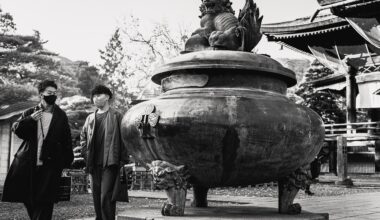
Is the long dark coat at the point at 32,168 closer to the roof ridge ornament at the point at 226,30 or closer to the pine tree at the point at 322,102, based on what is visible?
the roof ridge ornament at the point at 226,30

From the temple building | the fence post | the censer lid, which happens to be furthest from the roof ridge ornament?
the temple building

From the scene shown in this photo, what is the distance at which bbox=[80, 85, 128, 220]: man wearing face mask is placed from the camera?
4.10 metres

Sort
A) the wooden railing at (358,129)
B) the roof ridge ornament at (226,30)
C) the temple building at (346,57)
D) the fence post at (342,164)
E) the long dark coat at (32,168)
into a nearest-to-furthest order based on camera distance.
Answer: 1. the roof ridge ornament at (226,30)
2. the long dark coat at (32,168)
3. the fence post at (342,164)
4. the wooden railing at (358,129)
5. the temple building at (346,57)

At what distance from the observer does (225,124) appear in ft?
9.71

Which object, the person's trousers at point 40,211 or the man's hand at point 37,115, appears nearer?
the person's trousers at point 40,211

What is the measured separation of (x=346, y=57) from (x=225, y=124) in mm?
17142

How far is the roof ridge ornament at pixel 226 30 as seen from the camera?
11.8 feet

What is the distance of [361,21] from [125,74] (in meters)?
18.1

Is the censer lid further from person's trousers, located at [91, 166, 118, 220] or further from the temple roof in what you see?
the temple roof

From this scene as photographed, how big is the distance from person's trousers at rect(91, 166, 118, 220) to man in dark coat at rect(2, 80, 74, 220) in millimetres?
329

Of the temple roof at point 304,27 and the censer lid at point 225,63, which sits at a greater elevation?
the temple roof at point 304,27

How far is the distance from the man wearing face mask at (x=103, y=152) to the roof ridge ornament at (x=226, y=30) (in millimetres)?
A: 1128

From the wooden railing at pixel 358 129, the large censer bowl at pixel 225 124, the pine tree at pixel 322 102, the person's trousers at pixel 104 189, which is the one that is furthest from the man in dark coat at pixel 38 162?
the pine tree at pixel 322 102

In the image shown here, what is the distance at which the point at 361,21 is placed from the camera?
15383 mm
